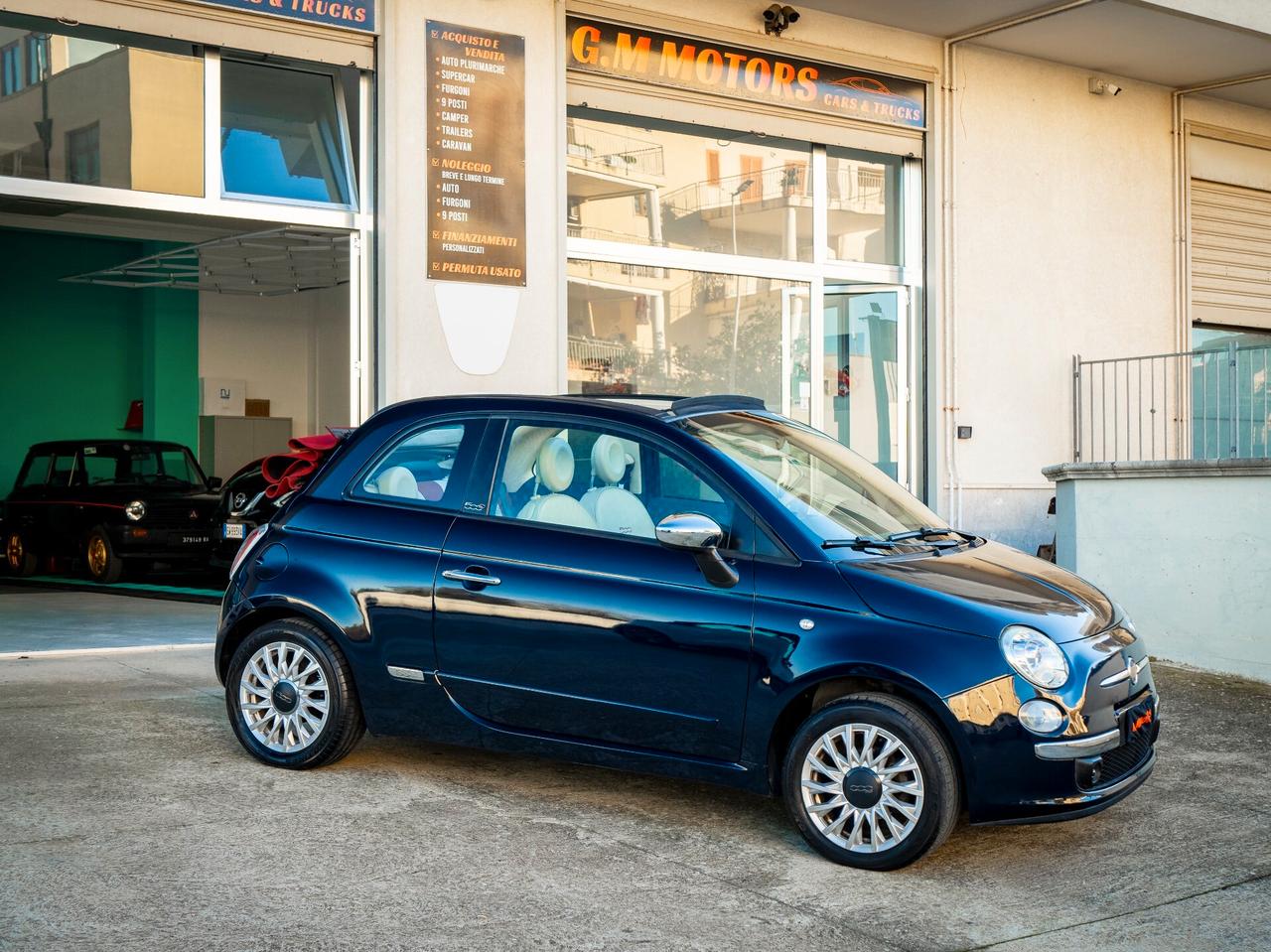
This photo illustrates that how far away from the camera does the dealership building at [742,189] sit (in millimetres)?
10172

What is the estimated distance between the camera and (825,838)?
15.0ft

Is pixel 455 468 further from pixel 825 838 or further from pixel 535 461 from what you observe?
pixel 825 838

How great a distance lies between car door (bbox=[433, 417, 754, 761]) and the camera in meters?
4.77

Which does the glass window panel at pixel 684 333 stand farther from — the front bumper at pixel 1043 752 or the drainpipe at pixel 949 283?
the front bumper at pixel 1043 752

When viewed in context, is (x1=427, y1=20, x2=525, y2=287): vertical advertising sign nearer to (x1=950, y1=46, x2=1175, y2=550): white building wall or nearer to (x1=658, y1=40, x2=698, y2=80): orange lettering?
(x1=658, y1=40, x2=698, y2=80): orange lettering

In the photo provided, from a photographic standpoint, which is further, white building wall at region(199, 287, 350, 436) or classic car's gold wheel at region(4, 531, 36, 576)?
white building wall at region(199, 287, 350, 436)

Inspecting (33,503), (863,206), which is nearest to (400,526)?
(863,206)

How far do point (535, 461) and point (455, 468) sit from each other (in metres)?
0.33

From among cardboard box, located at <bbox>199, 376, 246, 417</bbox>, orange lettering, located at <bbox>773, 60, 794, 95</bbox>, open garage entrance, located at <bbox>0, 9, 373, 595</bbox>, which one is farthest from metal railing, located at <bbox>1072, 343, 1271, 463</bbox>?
cardboard box, located at <bbox>199, 376, 246, 417</bbox>

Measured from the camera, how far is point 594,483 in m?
5.20

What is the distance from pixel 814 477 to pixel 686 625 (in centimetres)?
91

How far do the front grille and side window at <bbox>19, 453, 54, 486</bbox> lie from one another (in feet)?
48.5

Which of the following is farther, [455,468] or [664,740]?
[455,468]

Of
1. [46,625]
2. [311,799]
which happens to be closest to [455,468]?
[311,799]
